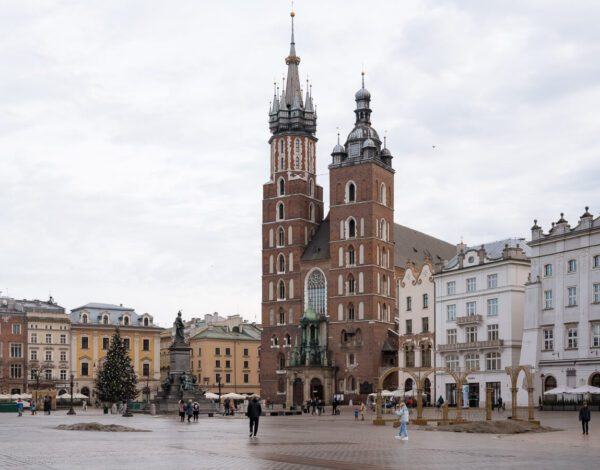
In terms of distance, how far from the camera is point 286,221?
119 m

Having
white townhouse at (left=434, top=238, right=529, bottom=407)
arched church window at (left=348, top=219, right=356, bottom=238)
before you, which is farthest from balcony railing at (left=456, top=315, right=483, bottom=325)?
arched church window at (left=348, top=219, right=356, bottom=238)

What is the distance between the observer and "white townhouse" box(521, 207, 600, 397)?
241ft

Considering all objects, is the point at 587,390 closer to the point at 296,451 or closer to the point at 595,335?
the point at 595,335

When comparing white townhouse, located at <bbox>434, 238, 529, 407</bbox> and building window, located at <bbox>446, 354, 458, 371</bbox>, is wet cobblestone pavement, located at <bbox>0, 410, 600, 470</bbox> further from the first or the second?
building window, located at <bbox>446, 354, 458, 371</bbox>

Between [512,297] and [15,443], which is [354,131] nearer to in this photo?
[512,297]

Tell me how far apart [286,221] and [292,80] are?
19409mm

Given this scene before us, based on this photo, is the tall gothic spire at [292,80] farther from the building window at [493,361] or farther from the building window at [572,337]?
the building window at [572,337]

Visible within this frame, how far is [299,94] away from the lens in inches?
4852

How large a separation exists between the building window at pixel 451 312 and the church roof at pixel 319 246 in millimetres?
25038

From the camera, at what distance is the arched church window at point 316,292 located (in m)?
115

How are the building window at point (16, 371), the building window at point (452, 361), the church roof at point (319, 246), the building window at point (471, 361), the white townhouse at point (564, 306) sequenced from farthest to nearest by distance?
1. the building window at point (16, 371)
2. the church roof at point (319, 246)
3. the building window at point (452, 361)
4. the building window at point (471, 361)
5. the white townhouse at point (564, 306)

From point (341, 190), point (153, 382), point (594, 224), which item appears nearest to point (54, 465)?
point (594, 224)

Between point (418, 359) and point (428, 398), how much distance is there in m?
4.04

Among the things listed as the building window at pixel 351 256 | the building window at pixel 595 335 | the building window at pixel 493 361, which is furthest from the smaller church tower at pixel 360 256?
the building window at pixel 595 335
